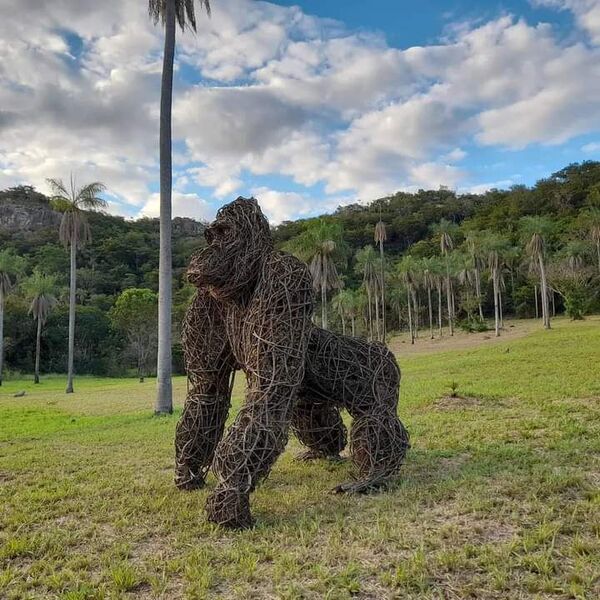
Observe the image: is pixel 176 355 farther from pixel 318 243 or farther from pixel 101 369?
pixel 318 243

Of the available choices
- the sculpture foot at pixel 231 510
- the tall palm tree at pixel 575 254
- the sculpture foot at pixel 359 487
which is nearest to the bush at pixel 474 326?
the tall palm tree at pixel 575 254

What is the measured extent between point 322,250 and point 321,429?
2580cm

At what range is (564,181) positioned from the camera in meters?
77.8

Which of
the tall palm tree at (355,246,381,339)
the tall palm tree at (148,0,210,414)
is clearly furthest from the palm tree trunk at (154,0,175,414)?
the tall palm tree at (355,246,381,339)

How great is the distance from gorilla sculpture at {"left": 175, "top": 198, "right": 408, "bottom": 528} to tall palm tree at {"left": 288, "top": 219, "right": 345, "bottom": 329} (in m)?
26.1

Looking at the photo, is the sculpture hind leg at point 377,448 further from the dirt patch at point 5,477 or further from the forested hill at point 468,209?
the forested hill at point 468,209

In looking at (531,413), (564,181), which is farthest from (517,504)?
(564,181)

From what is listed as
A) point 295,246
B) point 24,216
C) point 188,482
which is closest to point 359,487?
point 188,482

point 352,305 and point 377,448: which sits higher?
point 352,305

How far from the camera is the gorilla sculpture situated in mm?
5199

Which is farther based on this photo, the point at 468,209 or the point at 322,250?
the point at 468,209

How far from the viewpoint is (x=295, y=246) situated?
33.8 meters

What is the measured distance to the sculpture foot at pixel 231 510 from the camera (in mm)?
4957

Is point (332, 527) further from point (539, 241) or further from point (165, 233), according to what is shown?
point (539, 241)
